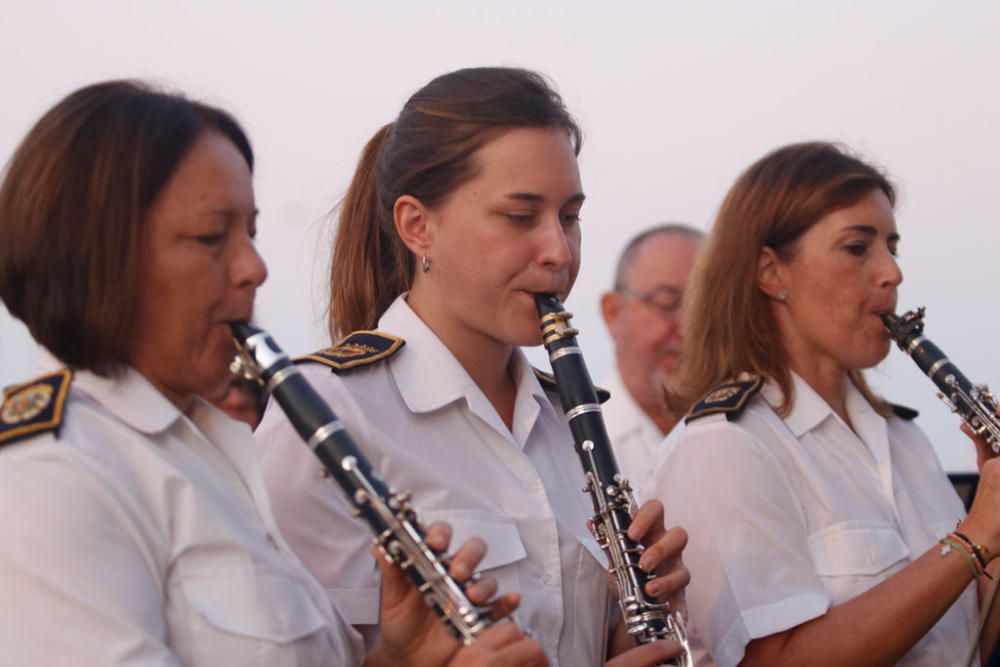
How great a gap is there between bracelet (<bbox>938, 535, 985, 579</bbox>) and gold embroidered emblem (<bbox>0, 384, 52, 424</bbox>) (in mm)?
2112

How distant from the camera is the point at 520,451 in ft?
9.81

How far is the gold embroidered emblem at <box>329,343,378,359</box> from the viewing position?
9.75 ft

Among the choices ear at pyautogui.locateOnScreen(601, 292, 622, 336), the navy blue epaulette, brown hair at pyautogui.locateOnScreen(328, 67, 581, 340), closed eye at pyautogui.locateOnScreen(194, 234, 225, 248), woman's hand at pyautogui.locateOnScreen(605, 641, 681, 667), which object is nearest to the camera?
the navy blue epaulette

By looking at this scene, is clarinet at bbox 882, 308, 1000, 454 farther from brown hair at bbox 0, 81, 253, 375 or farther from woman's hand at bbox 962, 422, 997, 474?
brown hair at bbox 0, 81, 253, 375

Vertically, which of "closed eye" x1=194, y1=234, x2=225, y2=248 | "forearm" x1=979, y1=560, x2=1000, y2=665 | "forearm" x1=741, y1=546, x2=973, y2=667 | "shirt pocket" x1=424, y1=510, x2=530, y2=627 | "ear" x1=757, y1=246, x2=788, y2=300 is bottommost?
"forearm" x1=979, y1=560, x2=1000, y2=665

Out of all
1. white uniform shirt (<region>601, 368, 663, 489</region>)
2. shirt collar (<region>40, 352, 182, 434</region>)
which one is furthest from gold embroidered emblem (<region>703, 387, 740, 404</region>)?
white uniform shirt (<region>601, 368, 663, 489</region>)

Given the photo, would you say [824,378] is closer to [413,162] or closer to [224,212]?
[413,162]

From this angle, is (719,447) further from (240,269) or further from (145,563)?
(145,563)

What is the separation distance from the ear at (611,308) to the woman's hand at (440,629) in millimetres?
4492

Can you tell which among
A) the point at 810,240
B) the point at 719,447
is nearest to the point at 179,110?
the point at 719,447

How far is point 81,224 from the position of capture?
210 centimetres

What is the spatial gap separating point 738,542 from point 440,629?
1.10 m

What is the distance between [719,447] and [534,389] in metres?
0.53

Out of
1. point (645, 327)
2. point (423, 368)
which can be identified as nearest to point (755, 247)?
point (423, 368)
